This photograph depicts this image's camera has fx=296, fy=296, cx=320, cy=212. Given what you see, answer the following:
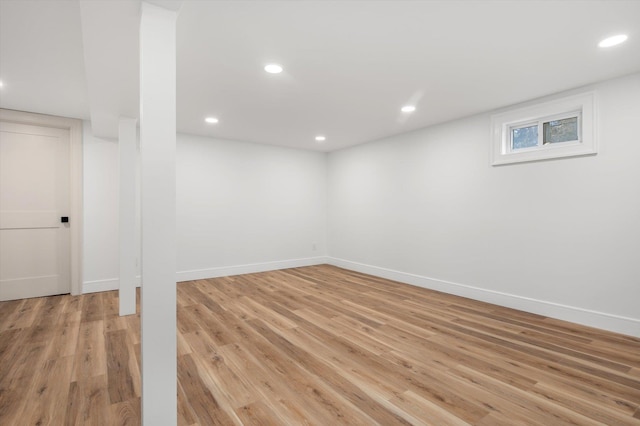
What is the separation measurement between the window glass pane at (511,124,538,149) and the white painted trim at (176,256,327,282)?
14.1ft

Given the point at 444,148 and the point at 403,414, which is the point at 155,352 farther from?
the point at 444,148

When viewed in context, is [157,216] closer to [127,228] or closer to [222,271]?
[127,228]

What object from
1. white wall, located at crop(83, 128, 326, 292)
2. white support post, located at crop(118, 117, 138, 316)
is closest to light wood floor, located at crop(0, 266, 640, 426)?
white support post, located at crop(118, 117, 138, 316)

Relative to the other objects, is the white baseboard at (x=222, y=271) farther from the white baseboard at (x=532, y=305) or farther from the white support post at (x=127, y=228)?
Answer: the white baseboard at (x=532, y=305)

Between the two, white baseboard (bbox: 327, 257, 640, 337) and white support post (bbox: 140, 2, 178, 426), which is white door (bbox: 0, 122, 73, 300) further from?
white baseboard (bbox: 327, 257, 640, 337)

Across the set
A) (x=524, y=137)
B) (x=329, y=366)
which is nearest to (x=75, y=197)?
(x=329, y=366)

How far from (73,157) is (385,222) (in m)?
5.05

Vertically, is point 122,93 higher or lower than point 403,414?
higher

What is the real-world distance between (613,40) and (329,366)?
11.1 ft

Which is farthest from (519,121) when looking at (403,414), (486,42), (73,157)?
(73,157)


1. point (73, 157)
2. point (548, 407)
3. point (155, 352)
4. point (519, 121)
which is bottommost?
point (548, 407)

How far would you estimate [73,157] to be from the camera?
4.38 meters

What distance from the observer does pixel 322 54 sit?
8.16ft

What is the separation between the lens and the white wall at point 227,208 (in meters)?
4.54
